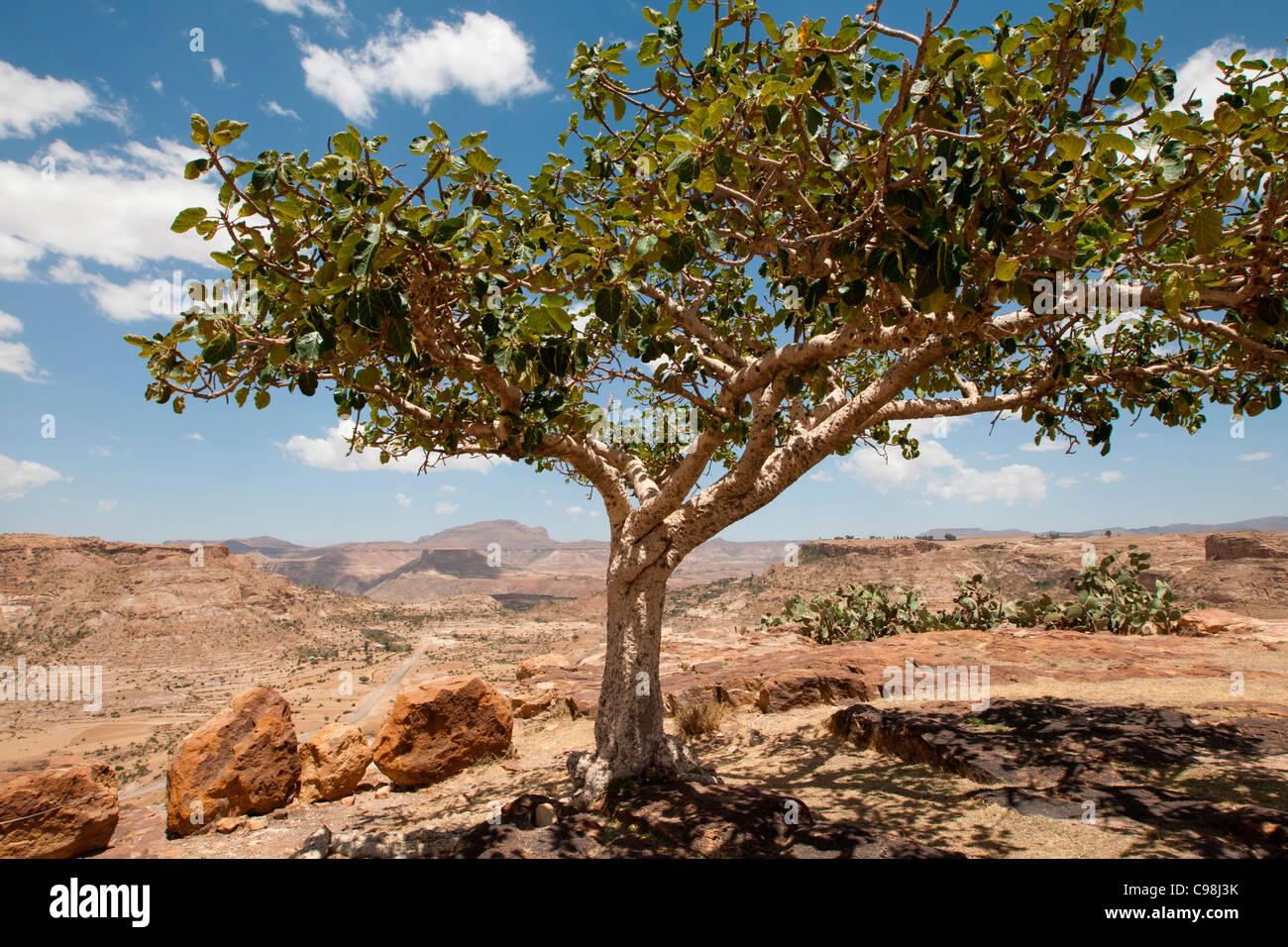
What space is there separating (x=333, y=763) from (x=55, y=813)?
2582 mm

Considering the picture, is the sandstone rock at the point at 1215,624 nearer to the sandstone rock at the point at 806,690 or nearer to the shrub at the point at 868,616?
the shrub at the point at 868,616

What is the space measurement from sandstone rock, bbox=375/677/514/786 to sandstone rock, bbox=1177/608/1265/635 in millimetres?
14903

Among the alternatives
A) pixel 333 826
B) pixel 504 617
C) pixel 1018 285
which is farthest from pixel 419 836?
pixel 504 617

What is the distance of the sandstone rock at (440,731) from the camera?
8211 millimetres

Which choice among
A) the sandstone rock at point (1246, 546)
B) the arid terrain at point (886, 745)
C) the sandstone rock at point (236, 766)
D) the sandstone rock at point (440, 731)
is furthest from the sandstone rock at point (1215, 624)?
the sandstone rock at point (1246, 546)

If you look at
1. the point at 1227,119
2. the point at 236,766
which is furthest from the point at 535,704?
the point at 1227,119

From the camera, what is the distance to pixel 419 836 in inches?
181

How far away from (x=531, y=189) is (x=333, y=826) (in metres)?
6.95

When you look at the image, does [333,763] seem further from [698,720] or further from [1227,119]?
[1227,119]

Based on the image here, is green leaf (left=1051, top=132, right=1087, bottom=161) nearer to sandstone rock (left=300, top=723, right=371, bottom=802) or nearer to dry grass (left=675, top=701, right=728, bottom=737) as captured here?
dry grass (left=675, top=701, right=728, bottom=737)

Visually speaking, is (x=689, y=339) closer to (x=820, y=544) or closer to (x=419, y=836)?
(x=419, y=836)

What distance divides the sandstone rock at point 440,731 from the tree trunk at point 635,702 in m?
2.91

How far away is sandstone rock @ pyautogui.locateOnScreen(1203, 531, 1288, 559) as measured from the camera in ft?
136

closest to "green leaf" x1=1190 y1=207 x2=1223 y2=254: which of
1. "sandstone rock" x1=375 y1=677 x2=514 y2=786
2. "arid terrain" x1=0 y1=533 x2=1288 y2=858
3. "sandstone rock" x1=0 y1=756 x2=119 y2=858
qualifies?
"arid terrain" x1=0 y1=533 x2=1288 y2=858
